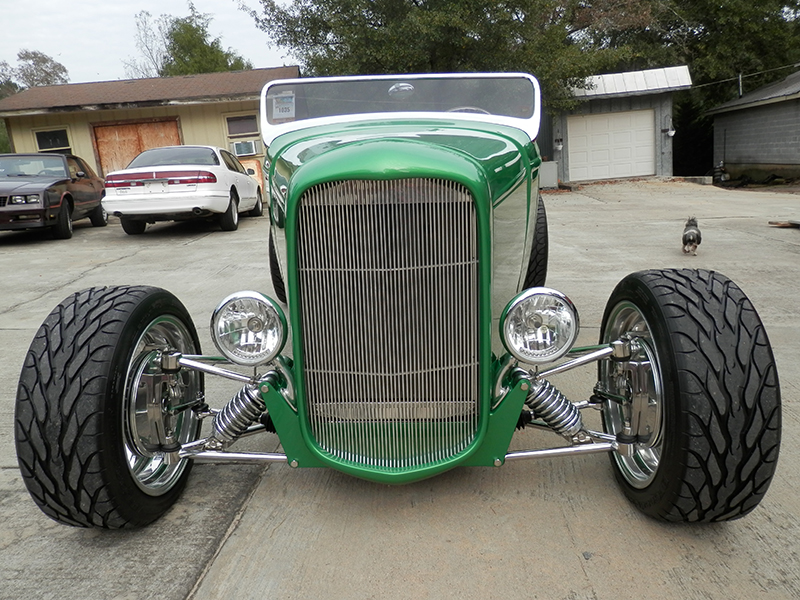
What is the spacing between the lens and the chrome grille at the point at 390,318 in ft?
6.82

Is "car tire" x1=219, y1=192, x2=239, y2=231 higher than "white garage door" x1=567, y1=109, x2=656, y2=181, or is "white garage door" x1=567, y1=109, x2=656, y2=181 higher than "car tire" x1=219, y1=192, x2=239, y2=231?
"white garage door" x1=567, y1=109, x2=656, y2=181

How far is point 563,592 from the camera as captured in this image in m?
2.00

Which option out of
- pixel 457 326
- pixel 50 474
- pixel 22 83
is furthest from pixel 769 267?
pixel 22 83

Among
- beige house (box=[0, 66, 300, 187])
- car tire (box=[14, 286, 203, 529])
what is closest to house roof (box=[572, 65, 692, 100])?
beige house (box=[0, 66, 300, 187])

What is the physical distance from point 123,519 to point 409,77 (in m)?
2.93

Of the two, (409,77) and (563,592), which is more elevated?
(409,77)

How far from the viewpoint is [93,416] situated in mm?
2148

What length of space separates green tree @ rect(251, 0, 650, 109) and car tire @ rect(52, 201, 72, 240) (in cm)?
820

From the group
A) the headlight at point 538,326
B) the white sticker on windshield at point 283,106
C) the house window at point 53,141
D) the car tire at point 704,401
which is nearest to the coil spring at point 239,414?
the headlight at point 538,326

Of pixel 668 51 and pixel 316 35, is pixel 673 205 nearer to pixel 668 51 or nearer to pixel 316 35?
pixel 316 35

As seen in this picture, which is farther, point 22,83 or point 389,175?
point 22,83

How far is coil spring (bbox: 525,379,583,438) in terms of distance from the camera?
7.55 feet

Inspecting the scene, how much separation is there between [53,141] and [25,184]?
844 centimetres

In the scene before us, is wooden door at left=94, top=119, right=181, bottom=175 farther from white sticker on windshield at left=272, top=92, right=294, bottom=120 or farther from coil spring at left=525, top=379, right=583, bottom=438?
coil spring at left=525, top=379, right=583, bottom=438
